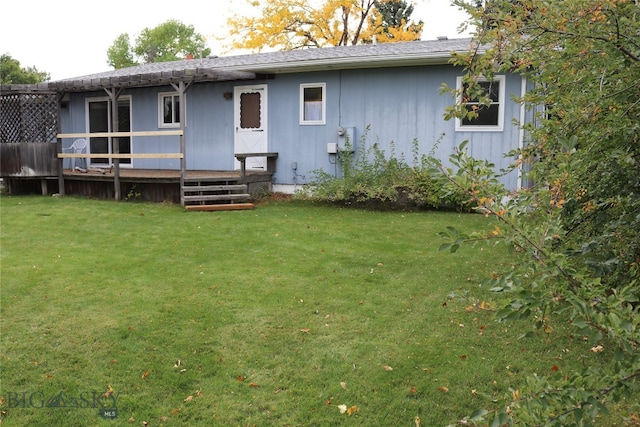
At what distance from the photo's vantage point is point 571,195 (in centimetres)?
318

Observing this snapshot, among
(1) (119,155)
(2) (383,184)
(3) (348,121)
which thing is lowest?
(2) (383,184)

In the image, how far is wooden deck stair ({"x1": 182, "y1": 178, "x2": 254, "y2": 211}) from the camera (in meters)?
9.98

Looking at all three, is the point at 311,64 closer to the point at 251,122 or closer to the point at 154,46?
the point at 251,122

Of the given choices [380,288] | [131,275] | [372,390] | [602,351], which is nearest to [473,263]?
[380,288]

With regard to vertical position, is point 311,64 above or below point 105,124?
above

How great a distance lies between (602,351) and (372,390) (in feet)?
5.55

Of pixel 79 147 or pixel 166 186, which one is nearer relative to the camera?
pixel 166 186

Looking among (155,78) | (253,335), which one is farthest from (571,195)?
(155,78)

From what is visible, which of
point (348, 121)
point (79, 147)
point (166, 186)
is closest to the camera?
point (166, 186)

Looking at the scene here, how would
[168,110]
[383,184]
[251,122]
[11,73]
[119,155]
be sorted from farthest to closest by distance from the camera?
1. [11,73]
2. [168,110]
3. [251,122]
4. [119,155]
5. [383,184]

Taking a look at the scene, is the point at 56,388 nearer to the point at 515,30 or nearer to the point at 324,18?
the point at 515,30

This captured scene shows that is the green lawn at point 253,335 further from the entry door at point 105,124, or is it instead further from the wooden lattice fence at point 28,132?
the entry door at point 105,124

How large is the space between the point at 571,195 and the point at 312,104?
914 cm

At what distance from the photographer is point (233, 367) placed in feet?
11.6
